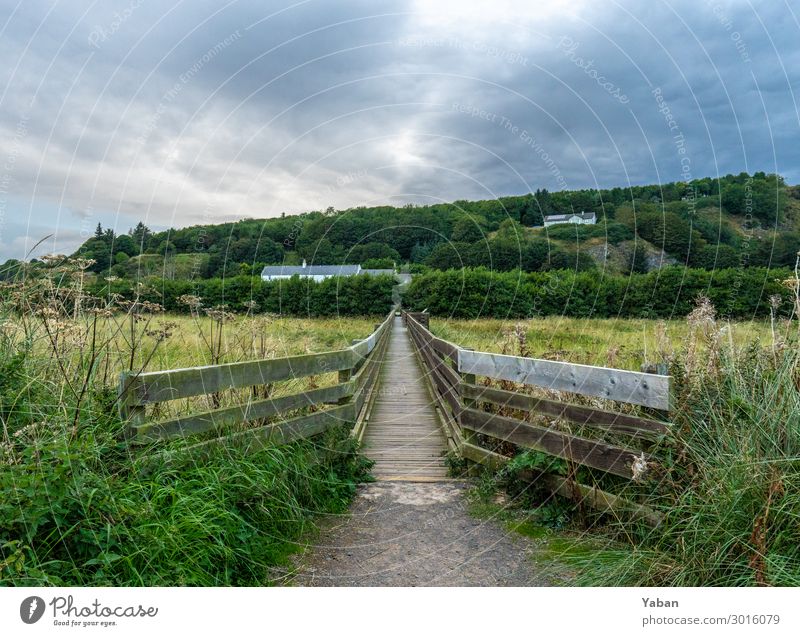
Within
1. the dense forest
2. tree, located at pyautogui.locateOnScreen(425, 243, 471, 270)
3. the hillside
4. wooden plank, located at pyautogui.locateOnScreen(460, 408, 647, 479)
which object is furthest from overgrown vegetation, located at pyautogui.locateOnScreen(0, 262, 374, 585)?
tree, located at pyautogui.locateOnScreen(425, 243, 471, 270)

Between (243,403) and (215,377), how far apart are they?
0.53m

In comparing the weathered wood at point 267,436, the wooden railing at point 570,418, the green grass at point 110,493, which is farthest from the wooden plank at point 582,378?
the green grass at point 110,493

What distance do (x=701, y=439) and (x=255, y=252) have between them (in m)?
4.87

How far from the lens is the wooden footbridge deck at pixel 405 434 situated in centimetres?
604

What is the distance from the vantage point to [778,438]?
2742 mm

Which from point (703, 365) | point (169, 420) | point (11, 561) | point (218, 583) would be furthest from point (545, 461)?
point (11, 561)

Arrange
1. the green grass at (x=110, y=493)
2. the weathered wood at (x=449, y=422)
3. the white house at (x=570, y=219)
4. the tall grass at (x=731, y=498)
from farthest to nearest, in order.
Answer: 1. the white house at (x=570, y=219)
2. the weathered wood at (x=449, y=422)
3. the tall grass at (x=731, y=498)
4. the green grass at (x=110, y=493)

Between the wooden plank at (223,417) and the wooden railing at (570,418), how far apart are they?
1.74 metres

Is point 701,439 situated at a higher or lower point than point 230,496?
higher

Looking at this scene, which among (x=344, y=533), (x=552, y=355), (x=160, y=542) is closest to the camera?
(x=160, y=542)

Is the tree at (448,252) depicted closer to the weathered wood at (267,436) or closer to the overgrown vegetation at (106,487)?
the weathered wood at (267,436)

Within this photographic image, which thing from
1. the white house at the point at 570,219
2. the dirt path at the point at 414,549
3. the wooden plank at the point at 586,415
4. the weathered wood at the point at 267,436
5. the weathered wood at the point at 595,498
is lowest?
the dirt path at the point at 414,549

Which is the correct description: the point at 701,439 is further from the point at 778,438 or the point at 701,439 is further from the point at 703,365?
the point at 703,365
